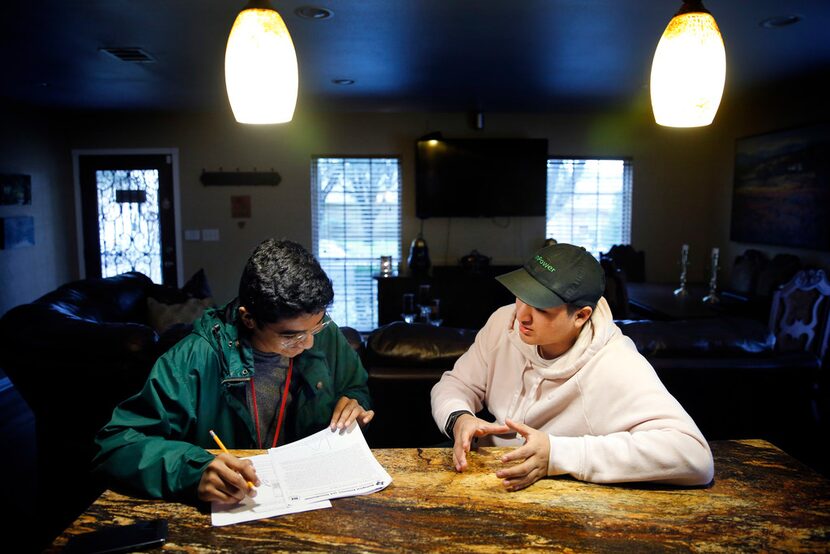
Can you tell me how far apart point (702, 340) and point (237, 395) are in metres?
1.76

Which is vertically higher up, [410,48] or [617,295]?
[410,48]

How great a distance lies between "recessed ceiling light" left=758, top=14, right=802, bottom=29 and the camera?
312 centimetres

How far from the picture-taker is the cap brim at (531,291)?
143 centimetres

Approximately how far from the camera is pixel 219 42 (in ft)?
11.8

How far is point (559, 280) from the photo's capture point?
1.44 m

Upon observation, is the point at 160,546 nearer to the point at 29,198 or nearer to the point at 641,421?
the point at 641,421

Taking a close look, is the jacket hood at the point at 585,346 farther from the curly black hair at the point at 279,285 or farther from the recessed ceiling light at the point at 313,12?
the recessed ceiling light at the point at 313,12

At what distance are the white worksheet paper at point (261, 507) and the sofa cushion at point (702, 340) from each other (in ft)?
5.13

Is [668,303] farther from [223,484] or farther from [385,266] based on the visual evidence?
[223,484]

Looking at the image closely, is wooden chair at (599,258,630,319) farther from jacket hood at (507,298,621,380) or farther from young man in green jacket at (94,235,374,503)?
young man in green jacket at (94,235,374,503)

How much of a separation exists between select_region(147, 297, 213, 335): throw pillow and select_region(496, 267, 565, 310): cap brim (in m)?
3.02

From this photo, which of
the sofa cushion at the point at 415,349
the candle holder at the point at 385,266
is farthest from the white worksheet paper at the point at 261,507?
the candle holder at the point at 385,266

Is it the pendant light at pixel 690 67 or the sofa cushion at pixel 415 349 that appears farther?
the sofa cushion at pixel 415 349

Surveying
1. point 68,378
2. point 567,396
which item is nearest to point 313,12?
point 68,378
